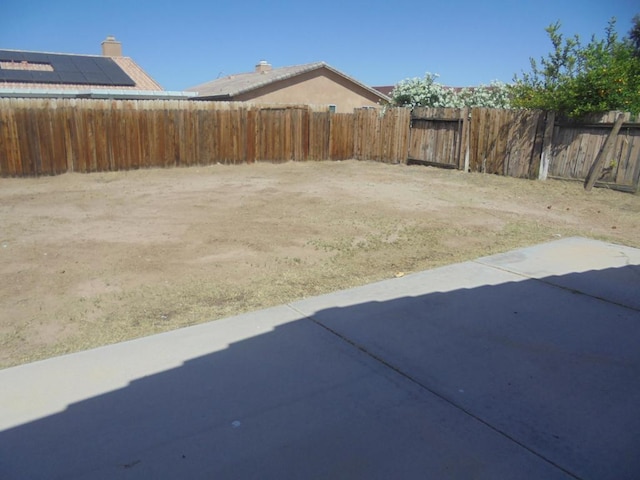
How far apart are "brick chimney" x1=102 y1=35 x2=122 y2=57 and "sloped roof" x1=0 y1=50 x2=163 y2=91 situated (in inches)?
42.0

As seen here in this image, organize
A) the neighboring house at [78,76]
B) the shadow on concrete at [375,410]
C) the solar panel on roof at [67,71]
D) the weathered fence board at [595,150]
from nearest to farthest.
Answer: the shadow on concrete at [375,410] < the weathered fence board at [595,150] < the neighboring house at [78,76] < the solar panel on roof at [67,71]

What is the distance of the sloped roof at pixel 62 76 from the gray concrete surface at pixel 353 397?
71.0ft

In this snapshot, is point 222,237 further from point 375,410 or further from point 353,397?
point 375,410

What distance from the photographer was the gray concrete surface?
2590mm

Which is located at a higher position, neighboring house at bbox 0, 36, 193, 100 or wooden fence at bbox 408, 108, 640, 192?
neighboring house at bbox 0, 36, 193, 100

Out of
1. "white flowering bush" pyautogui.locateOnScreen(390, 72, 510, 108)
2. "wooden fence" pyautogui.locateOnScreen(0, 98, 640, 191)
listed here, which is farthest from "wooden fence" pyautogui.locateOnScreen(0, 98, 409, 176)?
"white flowering bush" pyautogui.locateOnScreen(390, 72, 510, 108)

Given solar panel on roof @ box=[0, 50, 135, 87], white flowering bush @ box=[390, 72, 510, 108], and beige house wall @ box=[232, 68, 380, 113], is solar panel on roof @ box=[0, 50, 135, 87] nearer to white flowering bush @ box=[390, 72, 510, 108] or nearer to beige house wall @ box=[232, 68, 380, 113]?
beige house wall @ box=[232, 68, 380, 113]

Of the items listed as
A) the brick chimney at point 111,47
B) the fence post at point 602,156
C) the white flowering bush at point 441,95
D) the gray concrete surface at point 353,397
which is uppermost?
the brick chimney at point 111,47

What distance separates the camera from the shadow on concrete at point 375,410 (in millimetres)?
2568

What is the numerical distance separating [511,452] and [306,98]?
26.9m

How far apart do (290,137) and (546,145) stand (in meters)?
8.79

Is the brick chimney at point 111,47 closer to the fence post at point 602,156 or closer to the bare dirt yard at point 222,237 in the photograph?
the bare dirt yard at point 222,237

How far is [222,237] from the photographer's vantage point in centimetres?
764

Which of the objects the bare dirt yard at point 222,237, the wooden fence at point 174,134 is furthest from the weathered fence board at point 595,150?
the wooden fence at point 174,134
